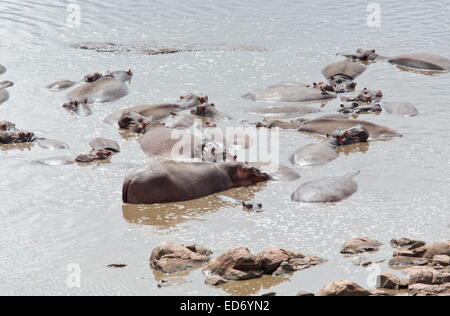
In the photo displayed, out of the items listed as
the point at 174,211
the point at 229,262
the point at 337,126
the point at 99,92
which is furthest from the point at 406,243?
the point at 99,92

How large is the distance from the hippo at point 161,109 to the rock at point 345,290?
5.77 metres

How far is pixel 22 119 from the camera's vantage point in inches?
479

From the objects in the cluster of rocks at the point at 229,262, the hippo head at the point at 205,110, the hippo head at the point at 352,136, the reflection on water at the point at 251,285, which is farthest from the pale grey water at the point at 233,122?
the hippo head at the point at 205,110

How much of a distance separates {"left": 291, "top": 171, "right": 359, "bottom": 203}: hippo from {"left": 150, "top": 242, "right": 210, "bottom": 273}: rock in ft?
5.80

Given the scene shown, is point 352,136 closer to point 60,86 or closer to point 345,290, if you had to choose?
point 60,86

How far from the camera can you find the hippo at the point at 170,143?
10.5 metres

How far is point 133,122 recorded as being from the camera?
38.5 ft

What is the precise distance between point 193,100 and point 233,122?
3.02ft

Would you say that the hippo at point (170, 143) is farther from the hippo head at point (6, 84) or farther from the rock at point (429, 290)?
the rock at point (429, 290)

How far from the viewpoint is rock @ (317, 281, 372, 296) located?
21.6 ft

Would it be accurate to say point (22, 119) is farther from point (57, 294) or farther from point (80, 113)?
point (57, 294)

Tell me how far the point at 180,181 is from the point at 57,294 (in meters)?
2.43
